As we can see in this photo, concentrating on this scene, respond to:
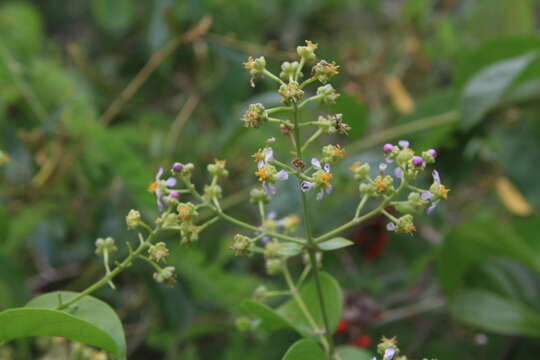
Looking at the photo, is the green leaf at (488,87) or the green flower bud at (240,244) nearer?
the green flower bud at (240,244)

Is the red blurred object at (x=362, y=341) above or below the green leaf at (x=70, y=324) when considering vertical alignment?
above

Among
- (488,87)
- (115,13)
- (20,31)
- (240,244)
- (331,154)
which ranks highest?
(115,13)

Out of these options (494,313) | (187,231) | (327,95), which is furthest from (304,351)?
(494,313)

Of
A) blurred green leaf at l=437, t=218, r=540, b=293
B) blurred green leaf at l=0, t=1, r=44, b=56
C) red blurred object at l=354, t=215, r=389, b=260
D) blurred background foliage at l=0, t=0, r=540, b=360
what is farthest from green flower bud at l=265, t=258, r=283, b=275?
blurred green leaf at l=0, t=1, r=44, b=56

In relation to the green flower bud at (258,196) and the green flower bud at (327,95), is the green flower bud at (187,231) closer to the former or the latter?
the green flower bud at (258,196)

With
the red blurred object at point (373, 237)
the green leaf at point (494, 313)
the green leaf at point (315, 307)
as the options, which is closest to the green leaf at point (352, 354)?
the green leaf at point (315, 307)

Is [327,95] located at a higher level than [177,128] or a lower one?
lower

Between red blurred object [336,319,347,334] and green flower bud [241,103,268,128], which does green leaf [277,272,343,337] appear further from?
red blurred object [336,319,347,334]

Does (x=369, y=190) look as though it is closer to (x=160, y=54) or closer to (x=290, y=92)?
(x=290, y=92)

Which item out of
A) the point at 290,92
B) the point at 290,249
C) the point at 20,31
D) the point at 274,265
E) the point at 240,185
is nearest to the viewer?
the point at 290,92
